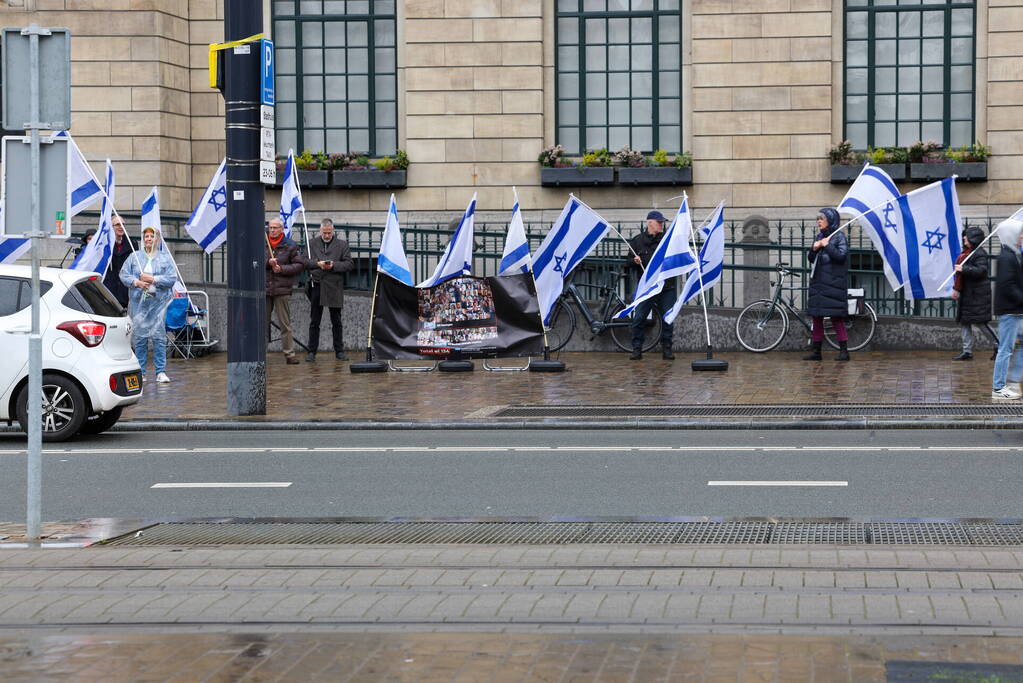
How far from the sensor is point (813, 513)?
9.04 m

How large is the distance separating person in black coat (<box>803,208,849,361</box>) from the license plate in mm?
9097

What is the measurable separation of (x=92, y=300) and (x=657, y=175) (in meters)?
12.4

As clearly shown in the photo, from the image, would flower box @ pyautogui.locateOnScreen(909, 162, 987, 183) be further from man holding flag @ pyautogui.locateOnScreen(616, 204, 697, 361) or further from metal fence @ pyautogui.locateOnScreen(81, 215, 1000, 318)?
man holding flag @ pyautogui.locateOnScreen(616, 204, 697, 361)

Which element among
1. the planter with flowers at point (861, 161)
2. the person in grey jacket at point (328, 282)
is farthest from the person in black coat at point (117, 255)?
the planter with flowers at point (861, 161)

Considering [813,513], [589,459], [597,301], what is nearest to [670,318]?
[597,301]

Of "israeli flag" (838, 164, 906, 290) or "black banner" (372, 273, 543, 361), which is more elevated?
"israeli flag" (838, 164, 906, 290)

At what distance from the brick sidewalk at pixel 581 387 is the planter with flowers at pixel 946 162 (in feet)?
13.9

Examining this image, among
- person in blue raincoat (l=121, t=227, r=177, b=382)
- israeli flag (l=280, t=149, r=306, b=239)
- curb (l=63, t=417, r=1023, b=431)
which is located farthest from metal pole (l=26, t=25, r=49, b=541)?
israeli flag (l=280, t=149, r=306, b=239)

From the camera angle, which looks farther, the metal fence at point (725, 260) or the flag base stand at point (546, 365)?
the metal fence at point (725, 260)

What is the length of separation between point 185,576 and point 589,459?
15.0 feet

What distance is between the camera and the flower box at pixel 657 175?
2430 centimetres

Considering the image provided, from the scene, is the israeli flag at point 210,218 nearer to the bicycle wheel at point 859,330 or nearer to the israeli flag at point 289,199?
the israeli flag at point 289,199

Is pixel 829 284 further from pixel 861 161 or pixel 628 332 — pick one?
pixel 861 161

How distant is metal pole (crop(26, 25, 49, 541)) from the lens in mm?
8203
